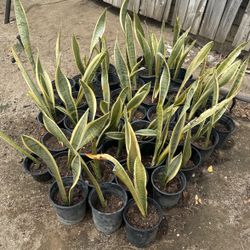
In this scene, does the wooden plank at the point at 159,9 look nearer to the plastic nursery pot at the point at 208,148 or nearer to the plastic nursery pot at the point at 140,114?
the plastic nursery pot at the point at 140,114

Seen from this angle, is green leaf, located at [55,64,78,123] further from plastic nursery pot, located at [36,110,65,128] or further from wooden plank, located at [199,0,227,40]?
wooden plank, located at [199,0,227,40]

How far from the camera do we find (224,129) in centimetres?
193

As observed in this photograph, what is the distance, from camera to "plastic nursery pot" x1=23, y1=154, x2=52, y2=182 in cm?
162

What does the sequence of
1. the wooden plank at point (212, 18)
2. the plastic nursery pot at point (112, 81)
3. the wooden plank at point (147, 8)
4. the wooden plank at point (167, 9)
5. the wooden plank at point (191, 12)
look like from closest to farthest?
1. the plastic nursery pot at point (112, 81)
2. the wooden plank at point (212, 18)
3. the wooden plank at point (191, 12)
4. the wooden plank at point (167, 9)
5. the wooden plank at point (147, 8)

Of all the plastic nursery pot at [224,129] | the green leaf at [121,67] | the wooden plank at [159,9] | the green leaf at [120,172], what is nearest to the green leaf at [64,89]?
the green leaf at [121,67]

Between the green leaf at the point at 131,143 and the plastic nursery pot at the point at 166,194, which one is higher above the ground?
the green leaf at the point at 131,143

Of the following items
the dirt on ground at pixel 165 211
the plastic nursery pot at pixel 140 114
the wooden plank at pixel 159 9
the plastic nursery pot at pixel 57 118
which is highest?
the wooden plank at pixel 159 9

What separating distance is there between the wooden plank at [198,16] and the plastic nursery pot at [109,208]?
1996 millimetres

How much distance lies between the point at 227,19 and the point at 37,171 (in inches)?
82.3

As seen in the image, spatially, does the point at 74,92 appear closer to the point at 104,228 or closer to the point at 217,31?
the point at 104,228

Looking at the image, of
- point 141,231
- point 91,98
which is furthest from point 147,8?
point 141,231

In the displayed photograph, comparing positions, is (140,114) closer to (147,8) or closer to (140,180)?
(140,180)

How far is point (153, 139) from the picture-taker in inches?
67.5

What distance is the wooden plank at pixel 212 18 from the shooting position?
266 centimetres
